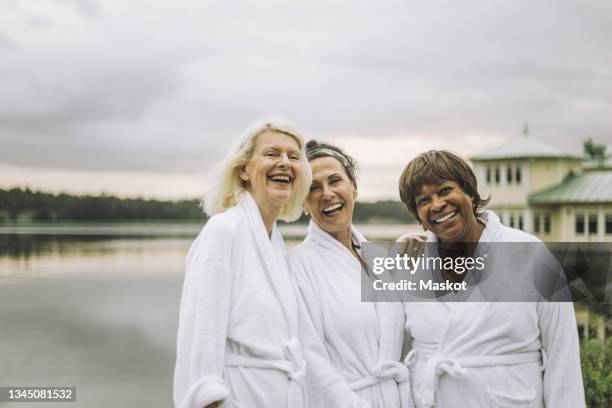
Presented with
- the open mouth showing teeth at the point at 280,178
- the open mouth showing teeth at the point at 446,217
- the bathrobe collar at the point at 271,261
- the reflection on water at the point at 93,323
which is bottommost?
the reflection on water at the point at 93,323

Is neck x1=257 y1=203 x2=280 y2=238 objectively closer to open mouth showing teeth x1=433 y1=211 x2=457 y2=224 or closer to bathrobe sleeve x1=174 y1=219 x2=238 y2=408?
bathrobe sleeve x1=174 y1=219 x2=238 y2=408

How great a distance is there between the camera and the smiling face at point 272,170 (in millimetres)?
2957

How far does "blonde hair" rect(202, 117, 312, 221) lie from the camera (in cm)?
300

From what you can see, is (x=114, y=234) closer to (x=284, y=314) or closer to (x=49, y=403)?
(x=49, y=403)

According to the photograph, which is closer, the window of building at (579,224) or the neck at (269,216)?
the neck at (269,216)

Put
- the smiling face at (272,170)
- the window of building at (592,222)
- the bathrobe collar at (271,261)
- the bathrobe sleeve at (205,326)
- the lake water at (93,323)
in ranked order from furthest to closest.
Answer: the window of building at (592,222), the lake water at (93,323), the smiling face at (272,170), the bathrobe collar at (271,261), the bathrobe sleeve at (205,326)

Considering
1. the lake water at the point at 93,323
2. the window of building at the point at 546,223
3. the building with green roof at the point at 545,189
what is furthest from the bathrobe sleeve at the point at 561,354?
the window of building at the point at 546,223

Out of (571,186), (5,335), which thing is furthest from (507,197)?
(5,335)

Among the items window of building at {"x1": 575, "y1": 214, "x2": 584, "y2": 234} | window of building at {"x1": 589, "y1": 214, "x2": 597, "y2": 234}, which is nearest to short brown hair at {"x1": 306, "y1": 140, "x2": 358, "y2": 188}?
window of building at {"x1": 575, "y1": 214, "x2": 584, "y2": 234}

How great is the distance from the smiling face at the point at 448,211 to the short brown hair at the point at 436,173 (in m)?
0.02

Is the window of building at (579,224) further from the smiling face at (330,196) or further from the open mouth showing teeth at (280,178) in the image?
the open mouth showing teeth at (280,178)

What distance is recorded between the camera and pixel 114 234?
95.4 metres

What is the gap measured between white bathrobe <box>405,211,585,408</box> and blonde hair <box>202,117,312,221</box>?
1.00m

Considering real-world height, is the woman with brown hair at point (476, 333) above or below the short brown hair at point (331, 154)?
below
